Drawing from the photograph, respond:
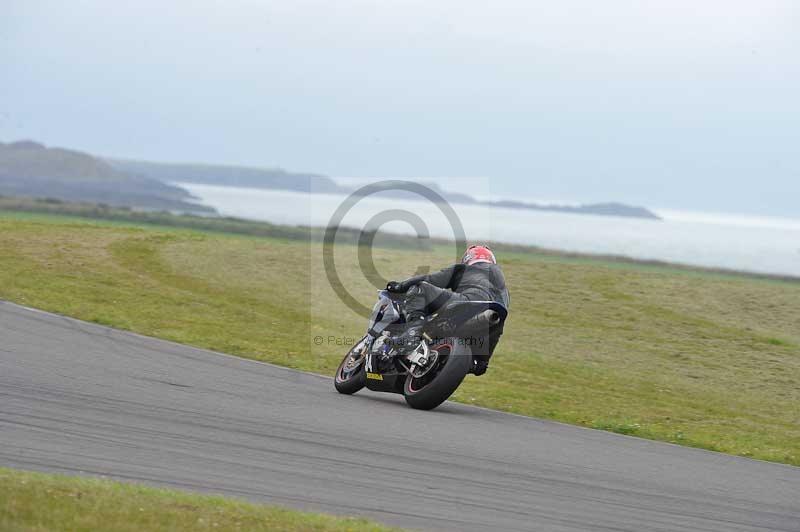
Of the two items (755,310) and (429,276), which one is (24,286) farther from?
(755,310)

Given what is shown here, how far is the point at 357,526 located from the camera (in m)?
6.43

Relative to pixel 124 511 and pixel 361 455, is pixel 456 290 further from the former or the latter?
pixel 124 511

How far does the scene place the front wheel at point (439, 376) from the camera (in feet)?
36.6

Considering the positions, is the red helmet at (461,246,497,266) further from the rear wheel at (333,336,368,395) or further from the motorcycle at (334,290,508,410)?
the rear wheel at (333,336,368,395)

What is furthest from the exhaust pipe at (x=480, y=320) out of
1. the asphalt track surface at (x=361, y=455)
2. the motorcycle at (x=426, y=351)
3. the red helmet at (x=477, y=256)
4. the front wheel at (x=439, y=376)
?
the asphalt track surface at (x=361, y=455)

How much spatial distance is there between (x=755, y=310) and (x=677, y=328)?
384 cm

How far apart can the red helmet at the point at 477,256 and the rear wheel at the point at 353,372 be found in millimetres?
1525

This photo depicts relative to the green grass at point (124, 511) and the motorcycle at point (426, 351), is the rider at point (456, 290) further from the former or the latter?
the green grass at point (124, 511)

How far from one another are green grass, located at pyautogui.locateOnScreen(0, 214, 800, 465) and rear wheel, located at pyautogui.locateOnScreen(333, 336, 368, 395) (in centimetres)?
192

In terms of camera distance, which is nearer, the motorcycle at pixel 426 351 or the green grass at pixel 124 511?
the green grass at pixel 124 511

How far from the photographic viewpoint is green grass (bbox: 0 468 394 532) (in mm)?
5934

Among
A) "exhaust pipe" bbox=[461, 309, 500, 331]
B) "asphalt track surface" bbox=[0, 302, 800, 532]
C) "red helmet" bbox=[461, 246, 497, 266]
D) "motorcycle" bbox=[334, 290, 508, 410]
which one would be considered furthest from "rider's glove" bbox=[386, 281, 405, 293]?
"asphalt track surface" bbox=[0, 302, 800, 532]

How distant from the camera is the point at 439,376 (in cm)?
1130

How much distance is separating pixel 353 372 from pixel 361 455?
378cm
